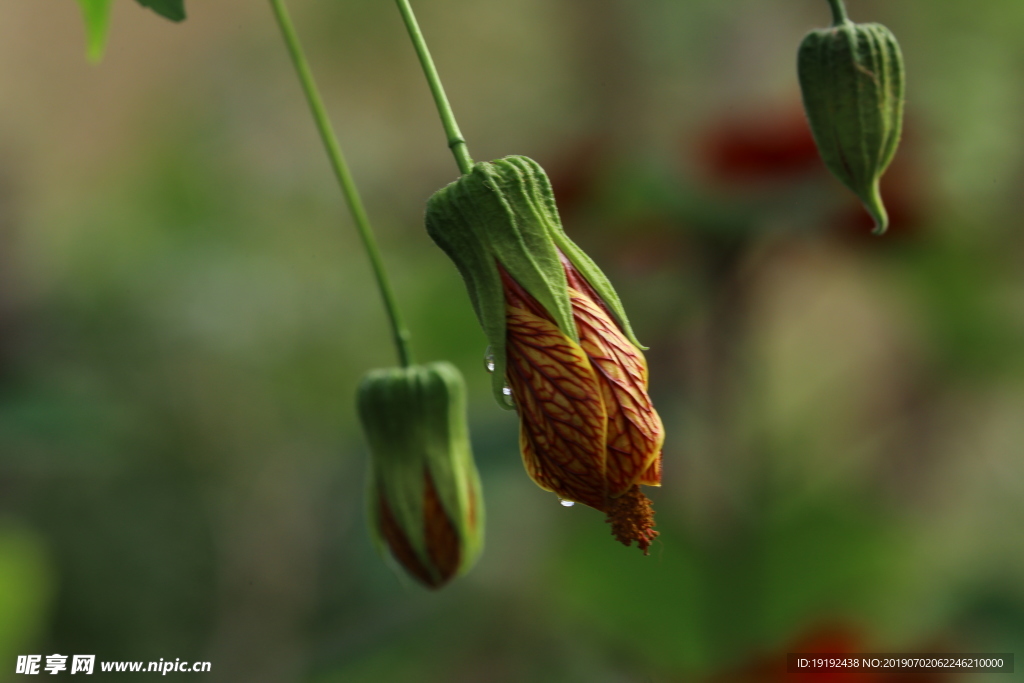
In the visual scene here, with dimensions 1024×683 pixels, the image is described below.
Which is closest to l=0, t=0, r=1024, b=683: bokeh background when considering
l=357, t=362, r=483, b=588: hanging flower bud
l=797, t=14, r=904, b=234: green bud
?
l=357, t=362, r=483, b=588: hanging flower bud

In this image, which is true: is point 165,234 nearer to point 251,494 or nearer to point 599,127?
point 251,494

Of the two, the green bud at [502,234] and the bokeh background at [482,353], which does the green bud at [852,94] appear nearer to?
the green bud at [502,234]

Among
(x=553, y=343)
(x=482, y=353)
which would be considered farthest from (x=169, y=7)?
(x=482, y=353)

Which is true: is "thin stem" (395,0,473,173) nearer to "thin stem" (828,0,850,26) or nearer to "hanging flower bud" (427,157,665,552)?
"hanging flower bud" (427,157,665,552)

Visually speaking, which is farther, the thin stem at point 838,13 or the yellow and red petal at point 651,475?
the thin stem at point 838,13

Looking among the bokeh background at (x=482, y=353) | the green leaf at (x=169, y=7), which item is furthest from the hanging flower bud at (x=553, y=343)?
the bokeh background at (x=482, y=353)
